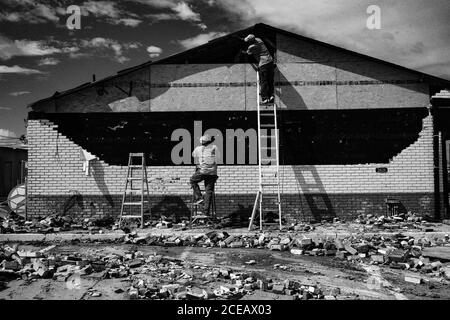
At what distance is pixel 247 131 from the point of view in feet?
31.6

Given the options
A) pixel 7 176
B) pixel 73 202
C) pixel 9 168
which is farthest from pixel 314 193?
pixel 9 168

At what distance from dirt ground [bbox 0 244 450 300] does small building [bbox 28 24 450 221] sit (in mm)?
3199

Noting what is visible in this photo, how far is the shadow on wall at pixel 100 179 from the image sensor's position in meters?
9.58

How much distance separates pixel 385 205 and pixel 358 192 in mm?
743

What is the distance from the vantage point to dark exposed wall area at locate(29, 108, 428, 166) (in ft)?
31.2

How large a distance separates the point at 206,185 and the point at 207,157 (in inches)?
26.5

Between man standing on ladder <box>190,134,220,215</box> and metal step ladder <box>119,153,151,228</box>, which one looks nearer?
man standing on ladder <box>190,134,220,215</box>

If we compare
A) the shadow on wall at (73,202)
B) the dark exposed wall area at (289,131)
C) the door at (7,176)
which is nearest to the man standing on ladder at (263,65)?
the dark exposed wall area at (289,131)

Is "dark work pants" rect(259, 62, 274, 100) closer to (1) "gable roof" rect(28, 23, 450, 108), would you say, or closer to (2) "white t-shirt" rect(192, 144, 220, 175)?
(1) "gable roof" rect(28, 23, 450, 108)

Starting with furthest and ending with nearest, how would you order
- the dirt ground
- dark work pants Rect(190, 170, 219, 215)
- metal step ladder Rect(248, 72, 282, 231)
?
metal step ladder Rect(248, 72, 282, 231) → dark work pants Rect(190, 170, 219, 215) → the dirt ground

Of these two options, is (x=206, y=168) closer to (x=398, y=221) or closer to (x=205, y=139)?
(x=205, y=139)

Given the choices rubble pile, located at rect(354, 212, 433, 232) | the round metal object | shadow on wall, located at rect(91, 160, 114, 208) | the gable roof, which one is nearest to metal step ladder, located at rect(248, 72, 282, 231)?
the gable roof

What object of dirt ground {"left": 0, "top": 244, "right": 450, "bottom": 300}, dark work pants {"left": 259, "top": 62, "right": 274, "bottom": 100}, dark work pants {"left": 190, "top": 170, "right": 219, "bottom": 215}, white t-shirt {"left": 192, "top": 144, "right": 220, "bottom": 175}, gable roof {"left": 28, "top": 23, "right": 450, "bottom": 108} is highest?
gable roof {"left": 28, "top": 23, "right": 450, "bottom": 108}

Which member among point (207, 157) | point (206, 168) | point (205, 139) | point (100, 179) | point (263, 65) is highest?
point (263, 65)
